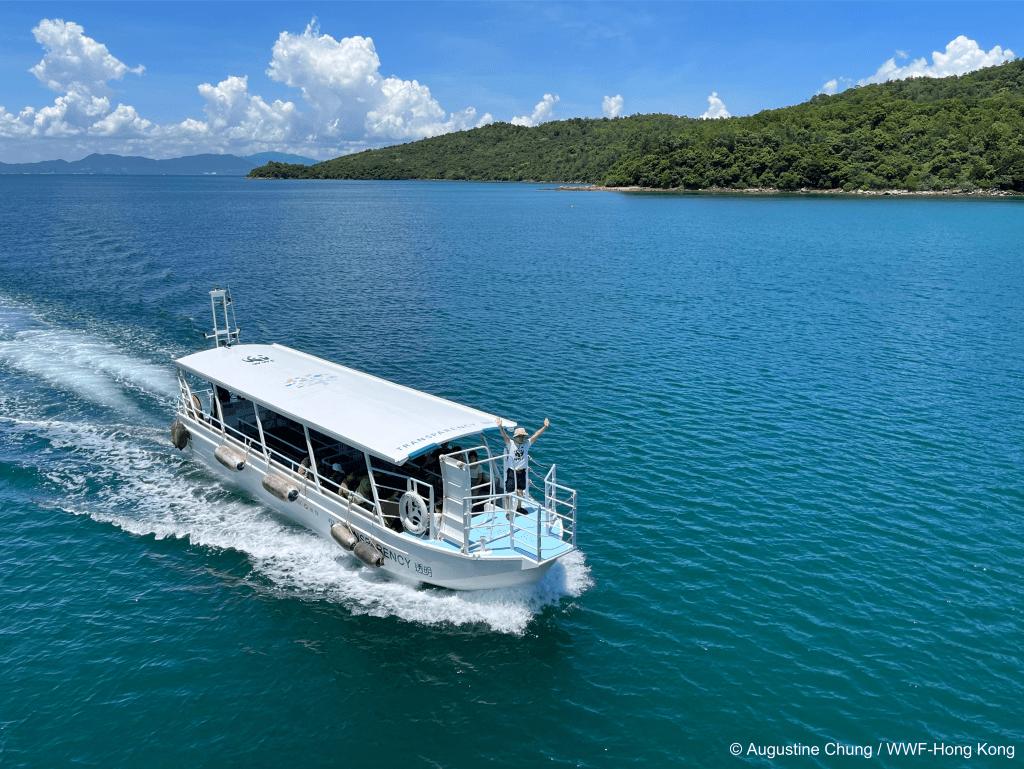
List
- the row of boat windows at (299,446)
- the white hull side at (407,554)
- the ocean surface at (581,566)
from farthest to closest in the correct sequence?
the row of boat windows at (299,446), the white hull side at (407,554), the ocean surface at (581,566)

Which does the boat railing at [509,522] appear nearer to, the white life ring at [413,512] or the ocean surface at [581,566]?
the white life ring at [413,512]

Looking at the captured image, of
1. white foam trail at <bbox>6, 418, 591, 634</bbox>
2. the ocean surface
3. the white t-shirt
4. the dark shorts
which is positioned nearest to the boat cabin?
the dark shorts

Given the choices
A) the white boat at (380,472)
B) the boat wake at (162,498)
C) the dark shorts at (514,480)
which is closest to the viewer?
the white boat at (380,472)

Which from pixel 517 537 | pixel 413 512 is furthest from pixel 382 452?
pixel 517 537

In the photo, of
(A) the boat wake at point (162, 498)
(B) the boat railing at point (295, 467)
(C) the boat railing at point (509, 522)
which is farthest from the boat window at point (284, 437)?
(C) the boat railing at point (509, 522)

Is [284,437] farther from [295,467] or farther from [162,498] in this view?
[162,498]

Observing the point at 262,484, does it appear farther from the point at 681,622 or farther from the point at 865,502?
the point at 865,502
